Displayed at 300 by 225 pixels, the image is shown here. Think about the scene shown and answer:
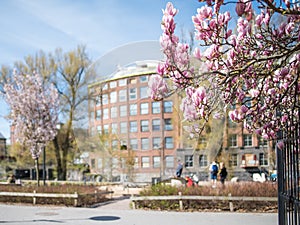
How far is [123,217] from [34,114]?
43.9 feet

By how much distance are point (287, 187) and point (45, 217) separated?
10578mm

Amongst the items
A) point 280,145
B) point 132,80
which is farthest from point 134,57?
point 280,145

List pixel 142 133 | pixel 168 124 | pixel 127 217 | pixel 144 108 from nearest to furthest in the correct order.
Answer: pixel 127 217
pixel 168 124
pixel 144 108
pixel 142 133

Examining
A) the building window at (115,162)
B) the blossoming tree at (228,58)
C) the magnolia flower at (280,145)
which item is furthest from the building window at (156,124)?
the blossoming tree at (228,58)

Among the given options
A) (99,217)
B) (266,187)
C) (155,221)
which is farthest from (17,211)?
(266,187)

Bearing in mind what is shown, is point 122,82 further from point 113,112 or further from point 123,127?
point 123,127

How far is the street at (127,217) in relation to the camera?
1309 centimetres

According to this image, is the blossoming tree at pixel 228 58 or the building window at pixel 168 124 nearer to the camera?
the blossoming tree at pixel 228 58

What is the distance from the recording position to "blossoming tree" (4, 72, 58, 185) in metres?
25.6

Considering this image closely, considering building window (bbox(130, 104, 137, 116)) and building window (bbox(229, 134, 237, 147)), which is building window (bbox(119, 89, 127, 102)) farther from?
building window (bbox(229, 134, 237, 147))

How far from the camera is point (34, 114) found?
2577cm

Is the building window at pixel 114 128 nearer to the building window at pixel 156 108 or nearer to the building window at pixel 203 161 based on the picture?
the building window at pixel 156 108

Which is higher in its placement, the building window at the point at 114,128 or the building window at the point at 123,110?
the building window at the point at 123,110

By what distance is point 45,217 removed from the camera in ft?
47.5
